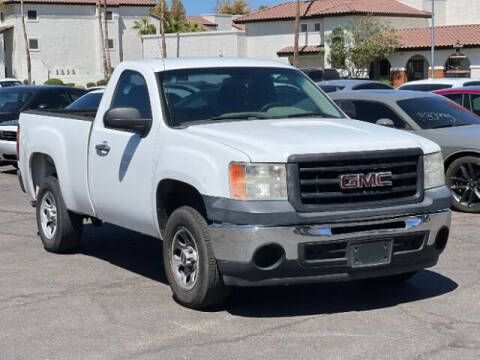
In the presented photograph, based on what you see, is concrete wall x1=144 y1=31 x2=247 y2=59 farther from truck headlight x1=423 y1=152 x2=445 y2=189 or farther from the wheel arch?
truck headlight x1=423 y1=152 x2=445 y2=189

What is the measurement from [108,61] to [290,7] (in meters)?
15.8

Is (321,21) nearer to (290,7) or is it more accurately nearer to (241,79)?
(290,7)

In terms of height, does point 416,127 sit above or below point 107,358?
above

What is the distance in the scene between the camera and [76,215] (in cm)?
938

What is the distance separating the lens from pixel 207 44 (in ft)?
244

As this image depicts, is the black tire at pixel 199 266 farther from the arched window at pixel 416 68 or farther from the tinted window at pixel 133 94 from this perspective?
the arched window at pixel 416 68

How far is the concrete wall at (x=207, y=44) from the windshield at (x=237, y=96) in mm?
63747

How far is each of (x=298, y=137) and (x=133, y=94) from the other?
6.41 ft

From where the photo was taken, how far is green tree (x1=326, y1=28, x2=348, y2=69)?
64250 mm

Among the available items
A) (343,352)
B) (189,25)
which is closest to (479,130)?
(343,352)

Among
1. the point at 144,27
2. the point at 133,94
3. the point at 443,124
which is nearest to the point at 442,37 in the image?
the point at 144,27

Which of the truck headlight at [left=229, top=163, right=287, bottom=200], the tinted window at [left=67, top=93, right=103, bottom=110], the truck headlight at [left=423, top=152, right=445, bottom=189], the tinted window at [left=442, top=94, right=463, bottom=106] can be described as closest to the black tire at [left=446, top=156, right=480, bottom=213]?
the tinted window at [left=442, top=94, right=463, bottom=106]

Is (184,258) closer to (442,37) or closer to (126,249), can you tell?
(126,249)

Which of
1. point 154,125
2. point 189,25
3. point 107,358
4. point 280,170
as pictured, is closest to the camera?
point 107,358
